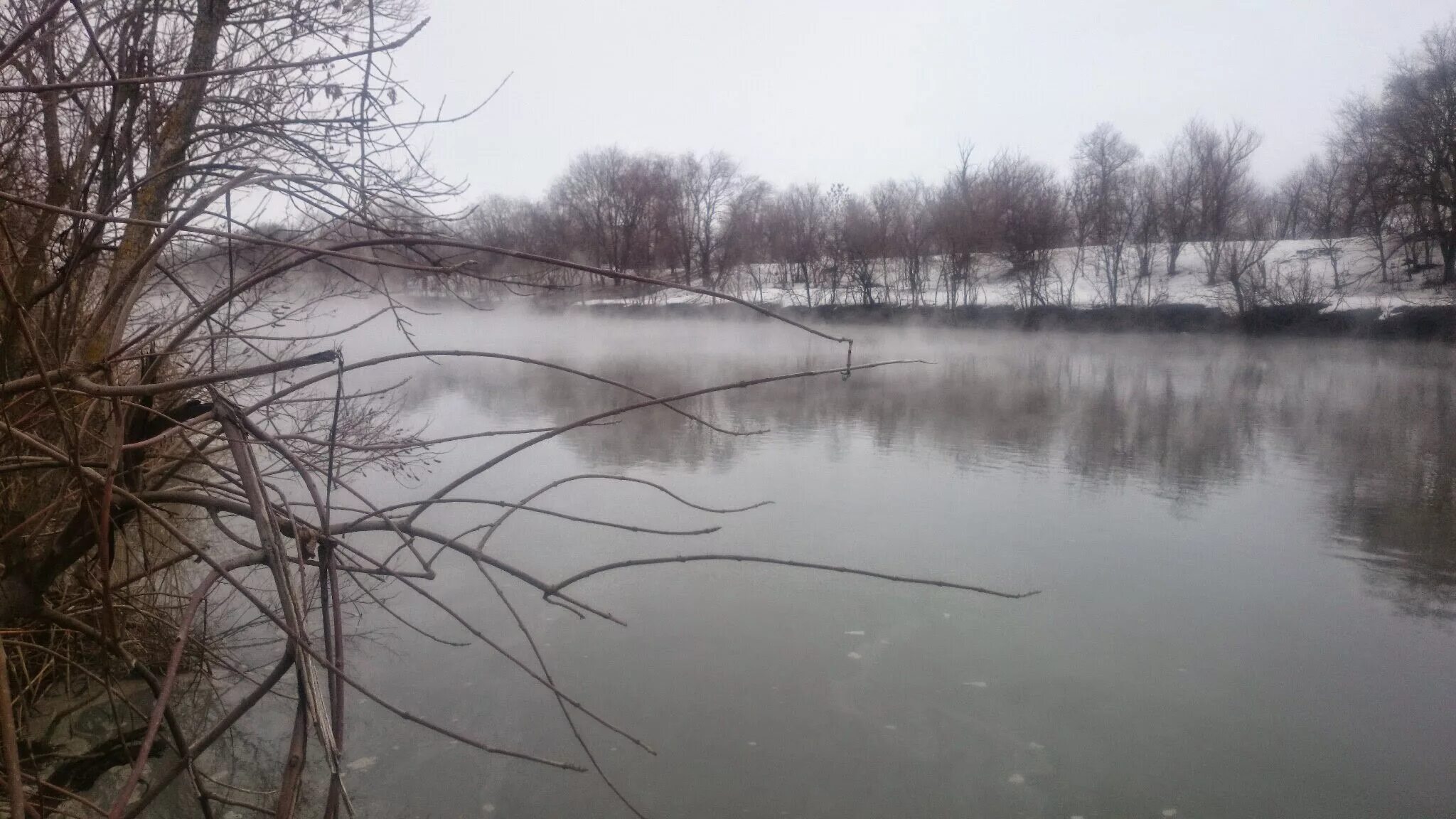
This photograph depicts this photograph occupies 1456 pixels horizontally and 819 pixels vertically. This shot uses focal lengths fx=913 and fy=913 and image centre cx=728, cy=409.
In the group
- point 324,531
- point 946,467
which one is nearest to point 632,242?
point 324,531

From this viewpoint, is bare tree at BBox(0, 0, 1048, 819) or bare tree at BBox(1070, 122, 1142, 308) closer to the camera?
bare tree at BBox(0, 0, 1048, 819)

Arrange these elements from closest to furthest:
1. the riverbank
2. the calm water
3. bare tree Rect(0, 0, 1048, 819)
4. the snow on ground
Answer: bare tree Rect(0, 0, 1048, 819) < the calm water < the riverbank < the snow on ground

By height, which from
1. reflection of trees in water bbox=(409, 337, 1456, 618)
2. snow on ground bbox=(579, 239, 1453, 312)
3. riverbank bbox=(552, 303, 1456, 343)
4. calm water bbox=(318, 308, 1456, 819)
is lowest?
calm water bbox=(318, 308, 1456, 819)

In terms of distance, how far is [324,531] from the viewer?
108 cm

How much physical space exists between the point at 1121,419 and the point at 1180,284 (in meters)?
19.1

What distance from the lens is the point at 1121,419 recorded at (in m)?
12.2

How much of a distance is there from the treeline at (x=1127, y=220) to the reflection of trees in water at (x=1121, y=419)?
3.07 metres

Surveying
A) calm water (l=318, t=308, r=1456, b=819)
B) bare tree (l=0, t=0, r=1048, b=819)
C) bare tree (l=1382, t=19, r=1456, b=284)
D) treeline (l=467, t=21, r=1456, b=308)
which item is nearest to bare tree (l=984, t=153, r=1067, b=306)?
treeline (l=467, t=21, r=1456, b=308)

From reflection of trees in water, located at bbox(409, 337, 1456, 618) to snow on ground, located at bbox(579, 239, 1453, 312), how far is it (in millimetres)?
4383

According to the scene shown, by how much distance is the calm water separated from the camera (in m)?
3.95

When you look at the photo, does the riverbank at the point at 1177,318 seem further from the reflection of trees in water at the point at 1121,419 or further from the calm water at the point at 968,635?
the calm water at the point at 968,635

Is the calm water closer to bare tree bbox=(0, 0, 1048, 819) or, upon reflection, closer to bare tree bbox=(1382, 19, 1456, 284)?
bare tree bbox=(0, 0, 1048, 819)

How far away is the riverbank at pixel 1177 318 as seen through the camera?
2127cm

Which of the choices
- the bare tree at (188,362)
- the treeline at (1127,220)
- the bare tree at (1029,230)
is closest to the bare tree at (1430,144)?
the treeline at (1127,220)
